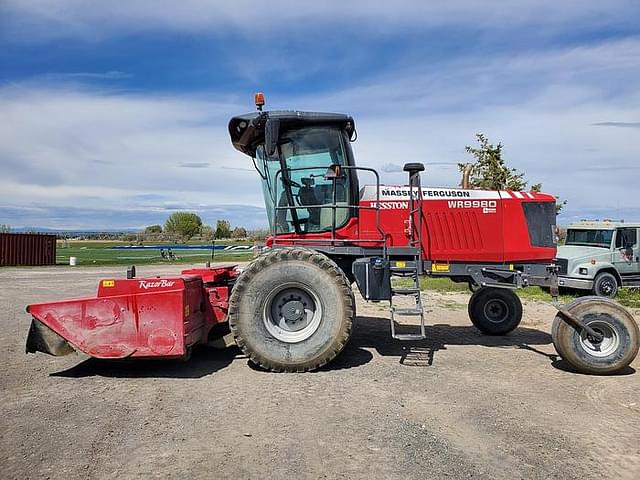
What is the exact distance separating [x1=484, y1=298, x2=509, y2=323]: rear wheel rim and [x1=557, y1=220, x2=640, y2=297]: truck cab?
671 cm

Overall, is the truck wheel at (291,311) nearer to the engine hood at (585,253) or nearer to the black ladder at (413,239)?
the black ladder at (413,239)

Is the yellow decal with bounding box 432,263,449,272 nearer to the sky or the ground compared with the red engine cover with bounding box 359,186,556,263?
nearer to the ground

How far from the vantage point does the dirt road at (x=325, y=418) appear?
385cm

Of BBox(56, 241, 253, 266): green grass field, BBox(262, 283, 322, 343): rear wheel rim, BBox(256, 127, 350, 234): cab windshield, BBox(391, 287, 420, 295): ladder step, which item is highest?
BBox(256, 127, 350, 234): cab windshield

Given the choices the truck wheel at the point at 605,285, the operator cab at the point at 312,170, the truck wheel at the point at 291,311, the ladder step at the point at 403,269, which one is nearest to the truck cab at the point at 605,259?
the truck wheel at the point at 605,285

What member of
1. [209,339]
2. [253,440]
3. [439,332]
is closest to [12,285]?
[209,339]

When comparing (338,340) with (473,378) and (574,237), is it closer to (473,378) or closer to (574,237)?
(473,378)

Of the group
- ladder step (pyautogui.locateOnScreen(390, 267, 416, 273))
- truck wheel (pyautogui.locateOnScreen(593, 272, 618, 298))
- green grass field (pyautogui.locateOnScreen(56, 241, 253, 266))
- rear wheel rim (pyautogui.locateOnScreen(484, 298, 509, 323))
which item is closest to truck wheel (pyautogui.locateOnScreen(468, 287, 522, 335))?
rear wheel rim (pyautogui.locateOnScreen(484, 298, 509, 323))

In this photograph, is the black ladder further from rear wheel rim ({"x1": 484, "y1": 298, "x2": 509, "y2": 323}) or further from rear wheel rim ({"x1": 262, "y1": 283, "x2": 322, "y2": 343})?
rear wheel rim ({"x1": 484, "y1": 298, "x2": 509, "y2": 323})

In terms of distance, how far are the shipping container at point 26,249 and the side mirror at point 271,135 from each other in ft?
98.2

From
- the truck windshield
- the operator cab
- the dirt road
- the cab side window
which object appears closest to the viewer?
the dirt road

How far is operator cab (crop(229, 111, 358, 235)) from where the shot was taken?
7246 millimetres

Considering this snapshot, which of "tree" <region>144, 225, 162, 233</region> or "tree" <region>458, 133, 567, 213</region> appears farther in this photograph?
"tree" <region>144, 225, 162, 233</region>

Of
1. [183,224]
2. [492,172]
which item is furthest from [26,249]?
[183,224]
